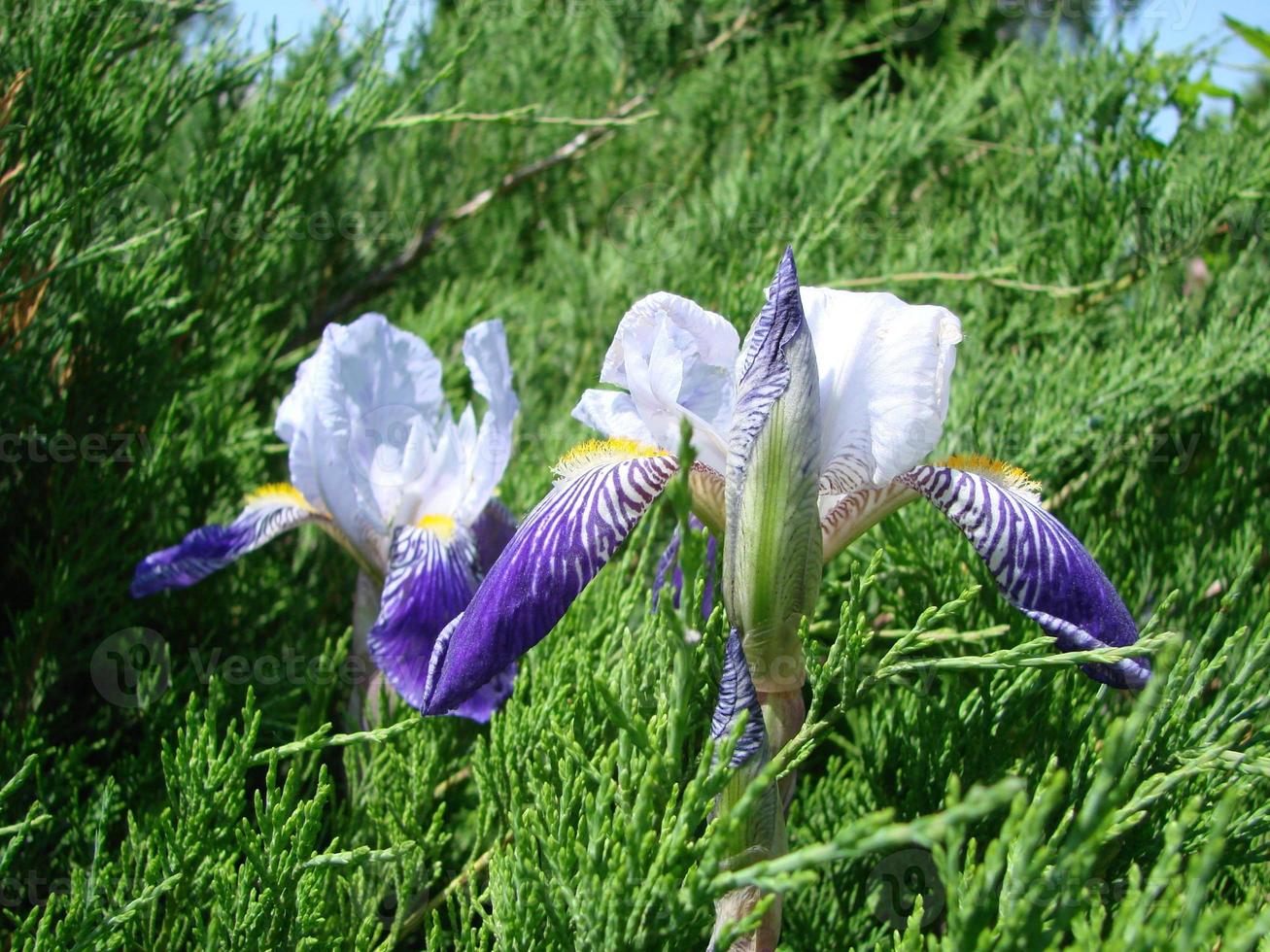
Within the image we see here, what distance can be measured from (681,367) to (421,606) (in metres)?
0.69

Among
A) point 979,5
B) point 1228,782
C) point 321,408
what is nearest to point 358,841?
point 321,408

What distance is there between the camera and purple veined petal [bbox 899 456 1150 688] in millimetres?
1114

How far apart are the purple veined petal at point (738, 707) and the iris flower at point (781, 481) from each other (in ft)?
0.27

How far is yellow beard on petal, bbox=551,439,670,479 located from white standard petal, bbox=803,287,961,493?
0.22m

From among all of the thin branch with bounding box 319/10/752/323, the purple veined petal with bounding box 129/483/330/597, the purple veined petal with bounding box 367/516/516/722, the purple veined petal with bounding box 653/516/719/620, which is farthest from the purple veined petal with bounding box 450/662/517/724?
the thin branch with bounding box 319/10/752/323

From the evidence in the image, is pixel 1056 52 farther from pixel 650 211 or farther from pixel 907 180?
pixel 650 211

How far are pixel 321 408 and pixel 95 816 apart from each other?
74 cm

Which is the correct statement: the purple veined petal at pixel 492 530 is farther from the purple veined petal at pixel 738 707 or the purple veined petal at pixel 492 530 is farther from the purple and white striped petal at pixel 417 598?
the purple veined petal at pixel 738 707

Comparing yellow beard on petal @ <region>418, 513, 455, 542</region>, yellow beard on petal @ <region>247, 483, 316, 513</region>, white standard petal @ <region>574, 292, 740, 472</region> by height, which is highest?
white standard petal @ <region>574, 292, 740, 472</region>

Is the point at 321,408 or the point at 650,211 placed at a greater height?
the point at 650,211

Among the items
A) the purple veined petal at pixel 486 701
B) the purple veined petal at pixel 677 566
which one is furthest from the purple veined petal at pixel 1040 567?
the purple veined petal at pixel 486 701

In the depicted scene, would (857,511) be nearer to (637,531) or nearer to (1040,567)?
(1040,567)

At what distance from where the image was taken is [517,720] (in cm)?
140

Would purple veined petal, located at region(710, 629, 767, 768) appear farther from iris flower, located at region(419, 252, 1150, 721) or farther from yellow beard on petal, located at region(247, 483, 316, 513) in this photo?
yellow beard on petal, located at region(247, 483, 316, 513)
